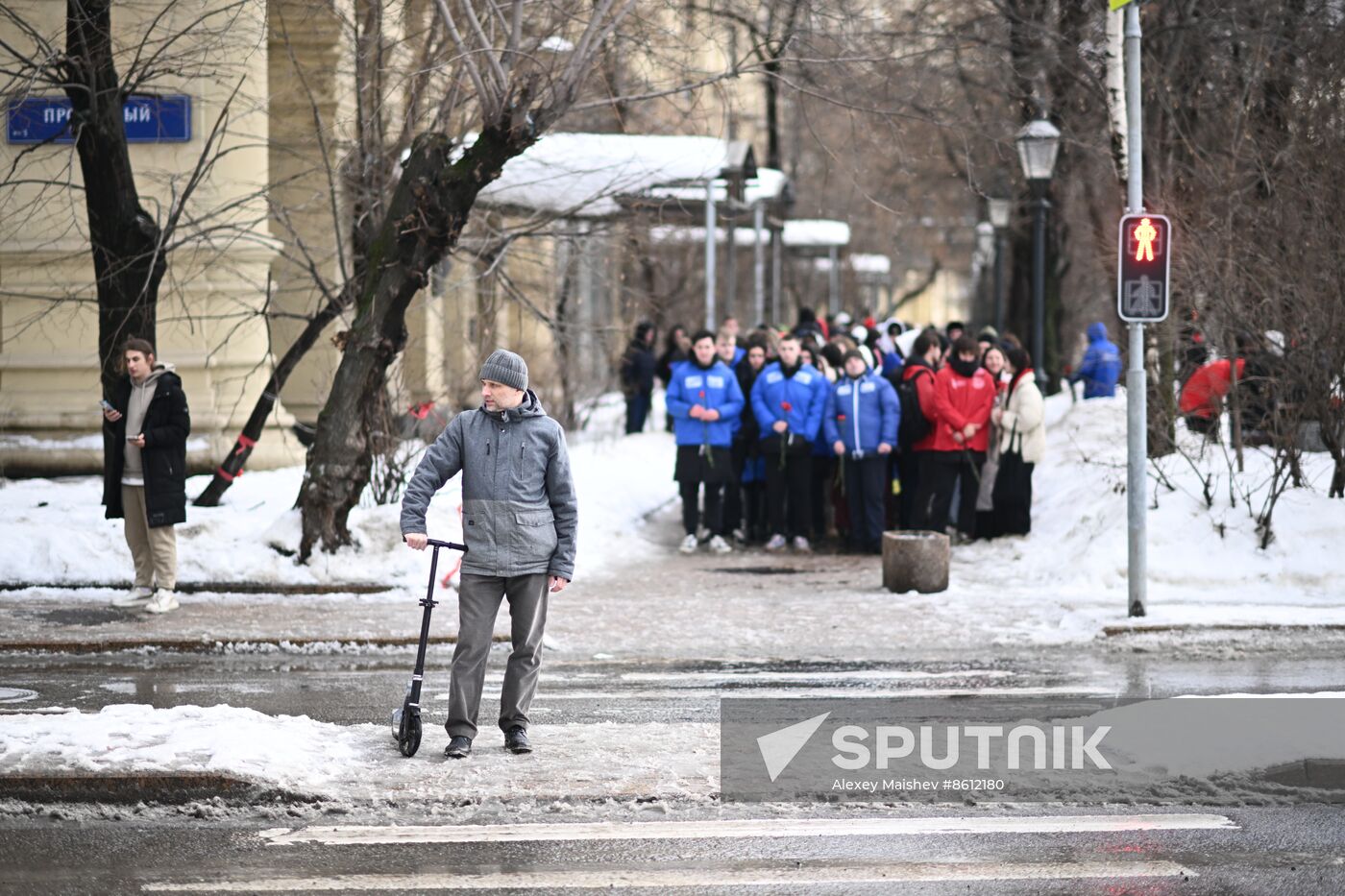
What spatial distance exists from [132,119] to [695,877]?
12.8 metres

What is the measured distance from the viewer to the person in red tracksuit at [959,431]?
15484 millimetres

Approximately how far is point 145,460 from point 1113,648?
7.00 metres

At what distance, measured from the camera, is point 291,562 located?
13648 mm

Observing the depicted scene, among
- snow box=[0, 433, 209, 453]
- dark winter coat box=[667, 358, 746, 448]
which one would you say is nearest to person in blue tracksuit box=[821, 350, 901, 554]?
dark winter coat box=[667, 358, 746, 448]

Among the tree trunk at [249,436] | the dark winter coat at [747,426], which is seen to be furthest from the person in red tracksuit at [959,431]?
the tree trunk at [249,436]

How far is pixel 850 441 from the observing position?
15953mm

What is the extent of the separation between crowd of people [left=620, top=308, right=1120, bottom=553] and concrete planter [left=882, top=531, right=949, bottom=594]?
7.35 ft

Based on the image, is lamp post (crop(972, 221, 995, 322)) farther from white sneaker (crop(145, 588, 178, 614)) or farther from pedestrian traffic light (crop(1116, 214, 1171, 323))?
white sneaker (crop(145, 588, 178, 614))

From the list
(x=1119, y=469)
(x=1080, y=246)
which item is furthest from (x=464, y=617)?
(x=1080, y=246)

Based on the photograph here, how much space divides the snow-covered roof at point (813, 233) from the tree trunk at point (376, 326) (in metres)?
25.3

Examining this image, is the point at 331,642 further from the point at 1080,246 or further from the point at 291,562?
the point at 1080,246

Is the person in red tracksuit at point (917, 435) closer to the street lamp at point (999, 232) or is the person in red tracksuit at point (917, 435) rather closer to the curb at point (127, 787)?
the street lamp at point (999, 232)

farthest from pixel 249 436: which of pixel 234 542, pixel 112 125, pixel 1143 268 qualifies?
pixel 1143 268

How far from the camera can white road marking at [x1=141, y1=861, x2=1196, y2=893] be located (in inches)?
232
